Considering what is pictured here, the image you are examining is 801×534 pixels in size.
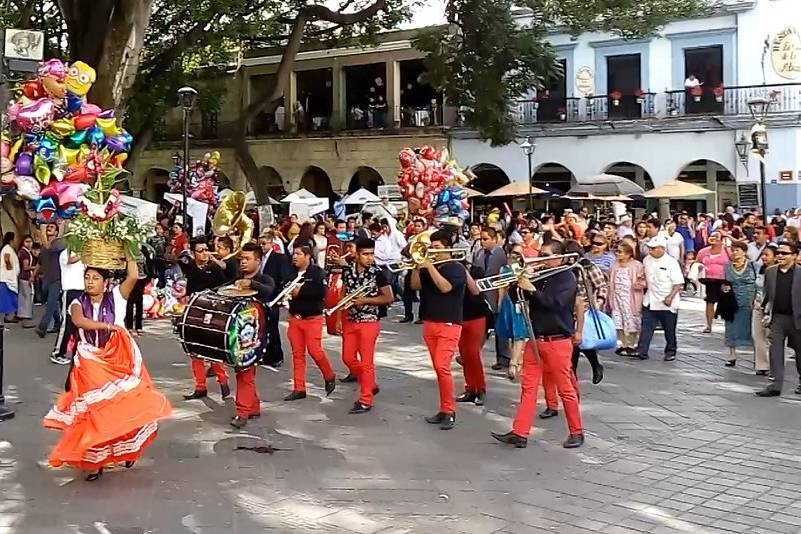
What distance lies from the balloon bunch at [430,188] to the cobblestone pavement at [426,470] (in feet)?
11.1

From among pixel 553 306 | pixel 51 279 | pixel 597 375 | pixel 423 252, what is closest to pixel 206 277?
pixel 423 252

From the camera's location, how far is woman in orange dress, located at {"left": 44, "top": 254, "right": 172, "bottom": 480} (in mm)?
6535

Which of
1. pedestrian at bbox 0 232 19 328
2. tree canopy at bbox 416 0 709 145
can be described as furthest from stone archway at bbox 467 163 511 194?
pedestrian at bbox 0 232 19 328

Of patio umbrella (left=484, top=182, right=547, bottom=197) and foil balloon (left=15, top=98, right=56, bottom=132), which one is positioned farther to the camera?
patio umbrella (left=484, top=182, right=547, bottom=197)

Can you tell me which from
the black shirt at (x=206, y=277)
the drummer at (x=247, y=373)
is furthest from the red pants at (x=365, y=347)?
the black shirt at (x=206, y=277)

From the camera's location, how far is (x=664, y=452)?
7543mm

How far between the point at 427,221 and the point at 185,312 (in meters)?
4.98

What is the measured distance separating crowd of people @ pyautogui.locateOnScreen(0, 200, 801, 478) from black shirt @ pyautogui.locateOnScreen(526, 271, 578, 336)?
11mm

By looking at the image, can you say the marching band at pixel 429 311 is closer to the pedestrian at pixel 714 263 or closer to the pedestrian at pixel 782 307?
the pedestrian at pixel 782 307

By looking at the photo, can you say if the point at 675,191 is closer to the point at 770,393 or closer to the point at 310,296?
the point at 770,393

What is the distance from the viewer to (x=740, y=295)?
37.2 ft

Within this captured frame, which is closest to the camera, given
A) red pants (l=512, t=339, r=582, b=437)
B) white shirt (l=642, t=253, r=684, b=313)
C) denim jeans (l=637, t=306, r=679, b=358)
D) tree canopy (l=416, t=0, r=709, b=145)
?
red pants (l=512, t=339, r=582, b=437)

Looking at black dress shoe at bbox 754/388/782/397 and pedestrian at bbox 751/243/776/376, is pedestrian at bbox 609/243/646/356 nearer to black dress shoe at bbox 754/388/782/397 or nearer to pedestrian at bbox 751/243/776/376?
pedestrian at bbox 751/243/776/376

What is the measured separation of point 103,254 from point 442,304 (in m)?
2.77
